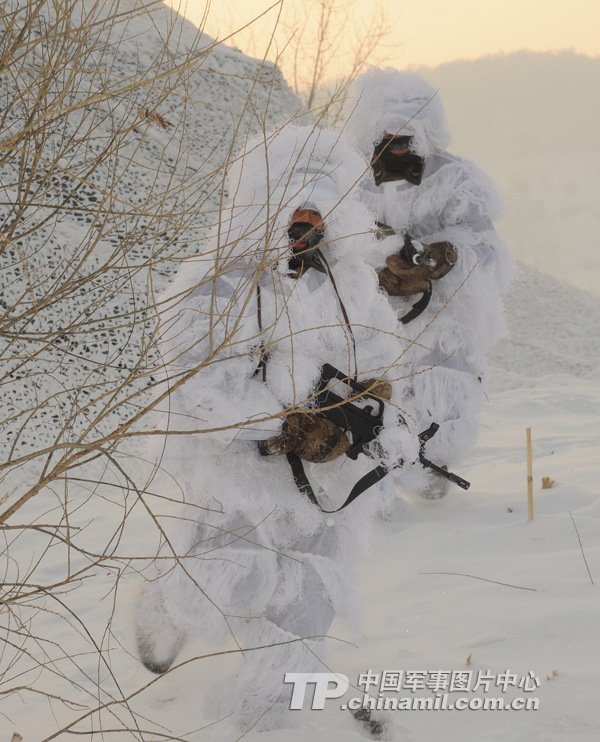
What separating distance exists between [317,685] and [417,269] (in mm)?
1961

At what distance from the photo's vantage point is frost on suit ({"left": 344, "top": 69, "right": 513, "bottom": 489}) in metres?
3.96

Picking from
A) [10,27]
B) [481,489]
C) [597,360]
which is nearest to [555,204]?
[597,360]

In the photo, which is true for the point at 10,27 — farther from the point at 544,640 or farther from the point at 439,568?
the point at 439,568

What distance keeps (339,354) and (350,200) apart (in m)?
0.47

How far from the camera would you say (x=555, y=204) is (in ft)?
142

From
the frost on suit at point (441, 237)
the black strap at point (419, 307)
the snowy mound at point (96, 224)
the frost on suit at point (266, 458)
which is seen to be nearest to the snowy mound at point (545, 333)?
the snowy mound at point (96, 224)

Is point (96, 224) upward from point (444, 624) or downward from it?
upward

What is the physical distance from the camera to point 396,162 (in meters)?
3.93

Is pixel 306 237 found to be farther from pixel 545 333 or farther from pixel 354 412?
pixel 545 333

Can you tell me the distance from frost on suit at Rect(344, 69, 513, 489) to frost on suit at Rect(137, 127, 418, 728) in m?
1.37

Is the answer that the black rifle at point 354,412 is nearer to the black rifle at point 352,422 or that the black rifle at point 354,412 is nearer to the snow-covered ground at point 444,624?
the black rifle at point 352,422

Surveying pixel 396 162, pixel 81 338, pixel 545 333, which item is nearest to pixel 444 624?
pixel 396 162

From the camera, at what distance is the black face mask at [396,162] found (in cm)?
389

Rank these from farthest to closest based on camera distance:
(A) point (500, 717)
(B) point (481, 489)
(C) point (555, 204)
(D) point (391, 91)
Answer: (C) point (555, 204)
(B) point (481, 489)
(D) point (391, 91)
(A) point (500, 717)
